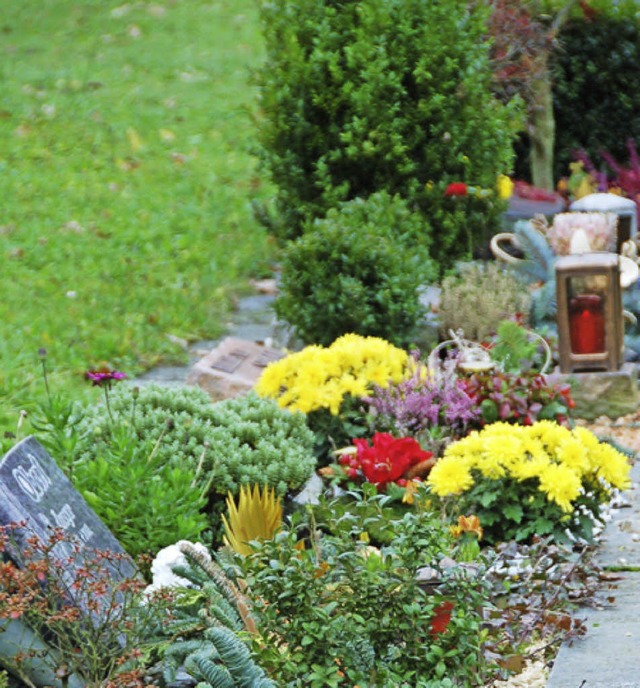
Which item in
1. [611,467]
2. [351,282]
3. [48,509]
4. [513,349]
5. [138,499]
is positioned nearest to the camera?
[48,509]

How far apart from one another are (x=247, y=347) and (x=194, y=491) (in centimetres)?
246

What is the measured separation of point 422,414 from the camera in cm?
558

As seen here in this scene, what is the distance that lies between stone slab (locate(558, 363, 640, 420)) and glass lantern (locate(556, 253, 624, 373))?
0.08 m

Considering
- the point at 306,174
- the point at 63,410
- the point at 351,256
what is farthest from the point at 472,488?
the point at 306,174

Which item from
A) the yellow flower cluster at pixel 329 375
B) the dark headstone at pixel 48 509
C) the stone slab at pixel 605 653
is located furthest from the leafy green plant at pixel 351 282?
the dark headstone at pixel 48 509

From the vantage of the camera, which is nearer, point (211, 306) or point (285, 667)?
point (285, 667)

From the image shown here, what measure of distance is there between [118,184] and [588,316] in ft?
16.6

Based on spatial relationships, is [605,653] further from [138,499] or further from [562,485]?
[138,499]

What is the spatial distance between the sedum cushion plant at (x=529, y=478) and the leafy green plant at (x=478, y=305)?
2065 mm

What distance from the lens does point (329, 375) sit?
5.80 m

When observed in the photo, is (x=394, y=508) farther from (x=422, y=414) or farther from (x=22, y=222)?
(x=22, y=222)

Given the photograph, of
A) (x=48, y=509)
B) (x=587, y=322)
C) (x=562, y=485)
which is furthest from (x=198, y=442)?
(x=587, y=322)

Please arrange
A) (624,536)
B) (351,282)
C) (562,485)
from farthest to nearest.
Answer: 1. (351,282)
2. (624,536)
3. (562,485)

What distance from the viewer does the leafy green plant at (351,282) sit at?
21.7 feet
